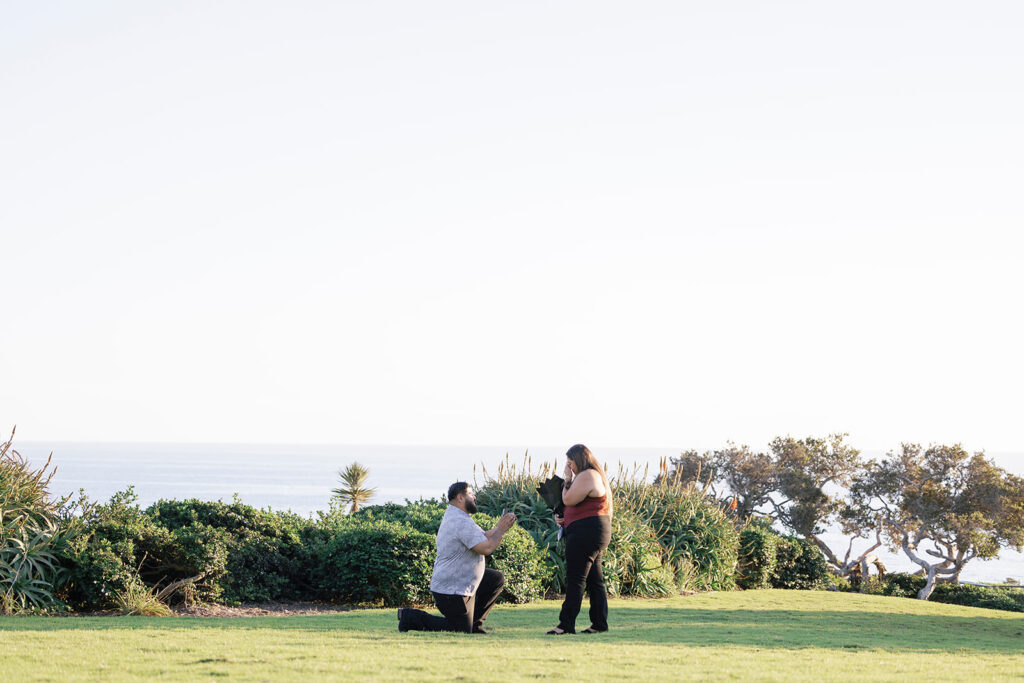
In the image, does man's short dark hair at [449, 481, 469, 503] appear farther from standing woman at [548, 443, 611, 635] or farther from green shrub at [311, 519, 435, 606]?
green shrub at [311, 519, 435, 606]

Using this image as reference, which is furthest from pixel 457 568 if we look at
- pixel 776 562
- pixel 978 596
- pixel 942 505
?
pixel 942 505

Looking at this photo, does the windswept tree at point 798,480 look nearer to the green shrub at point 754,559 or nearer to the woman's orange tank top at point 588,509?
the green shrub at point 754,559

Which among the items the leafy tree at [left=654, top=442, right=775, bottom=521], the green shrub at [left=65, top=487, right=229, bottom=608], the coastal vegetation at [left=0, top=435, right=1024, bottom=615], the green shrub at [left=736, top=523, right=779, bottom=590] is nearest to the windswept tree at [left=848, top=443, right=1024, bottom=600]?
the leafy tree at [left=654, top=442, right=775, bottom=521]

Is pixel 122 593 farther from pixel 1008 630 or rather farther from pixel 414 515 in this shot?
pixel 1008 630

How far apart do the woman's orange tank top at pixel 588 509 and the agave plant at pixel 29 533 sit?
591 cm

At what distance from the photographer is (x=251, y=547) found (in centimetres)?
1224

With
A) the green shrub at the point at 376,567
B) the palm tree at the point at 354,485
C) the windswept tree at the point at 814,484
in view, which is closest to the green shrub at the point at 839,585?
the windswept tree at the point at 814,484

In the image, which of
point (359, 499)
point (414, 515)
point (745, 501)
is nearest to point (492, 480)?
point (414, 515)

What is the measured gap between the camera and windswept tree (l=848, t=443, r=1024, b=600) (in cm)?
2847

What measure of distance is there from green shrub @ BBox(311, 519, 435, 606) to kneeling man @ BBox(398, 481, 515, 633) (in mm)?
3020

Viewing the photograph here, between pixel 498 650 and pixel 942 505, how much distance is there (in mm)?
25195

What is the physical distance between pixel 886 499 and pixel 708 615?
2045 centimetres

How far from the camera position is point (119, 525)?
1159 centimetres

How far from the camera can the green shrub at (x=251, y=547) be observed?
12.0 m
